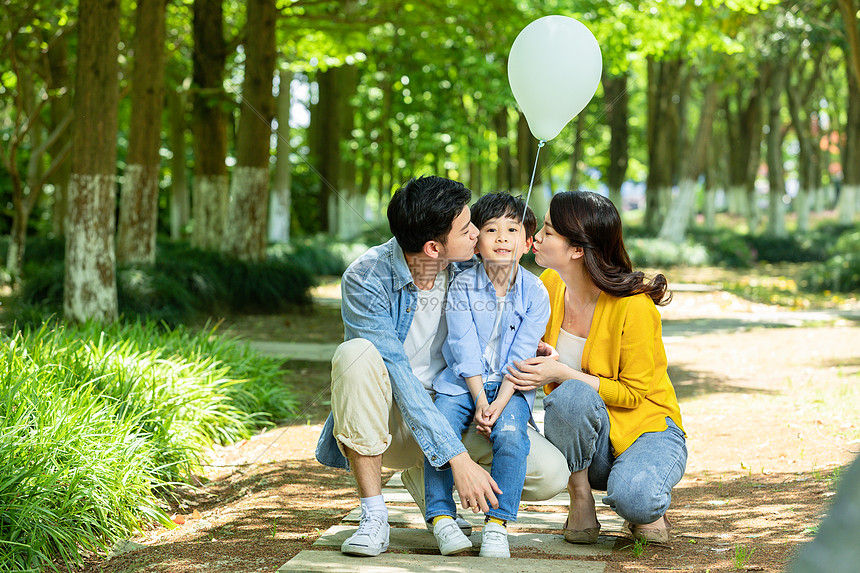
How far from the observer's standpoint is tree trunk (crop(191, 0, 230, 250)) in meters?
12.1

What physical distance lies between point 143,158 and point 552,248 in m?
7.84

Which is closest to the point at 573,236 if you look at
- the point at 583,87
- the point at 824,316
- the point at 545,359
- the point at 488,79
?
the point at 545,359

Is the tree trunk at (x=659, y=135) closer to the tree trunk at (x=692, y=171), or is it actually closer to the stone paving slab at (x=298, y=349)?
the tree trunk at (x=692, y=171)

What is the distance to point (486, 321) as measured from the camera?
10.6 ft

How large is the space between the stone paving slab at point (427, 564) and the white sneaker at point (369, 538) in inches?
→ 1.0

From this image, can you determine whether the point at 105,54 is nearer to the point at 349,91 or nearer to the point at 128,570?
the point at 128,570

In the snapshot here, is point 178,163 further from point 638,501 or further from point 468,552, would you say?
point 638,501

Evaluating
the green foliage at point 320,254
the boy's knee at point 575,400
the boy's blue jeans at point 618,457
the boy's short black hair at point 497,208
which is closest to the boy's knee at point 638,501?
the boy's blue jeans at point 618,457

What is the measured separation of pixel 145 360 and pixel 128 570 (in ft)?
6.99

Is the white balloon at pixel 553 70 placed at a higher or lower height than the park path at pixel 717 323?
higher

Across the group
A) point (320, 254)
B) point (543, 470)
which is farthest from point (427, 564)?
point (320, 254)

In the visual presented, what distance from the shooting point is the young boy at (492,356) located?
3.03 metres

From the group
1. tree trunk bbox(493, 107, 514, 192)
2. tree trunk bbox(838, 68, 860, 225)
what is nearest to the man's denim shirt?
tree trunk bbox(493, 107, 514, 192)

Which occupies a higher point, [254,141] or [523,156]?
[523,156]
